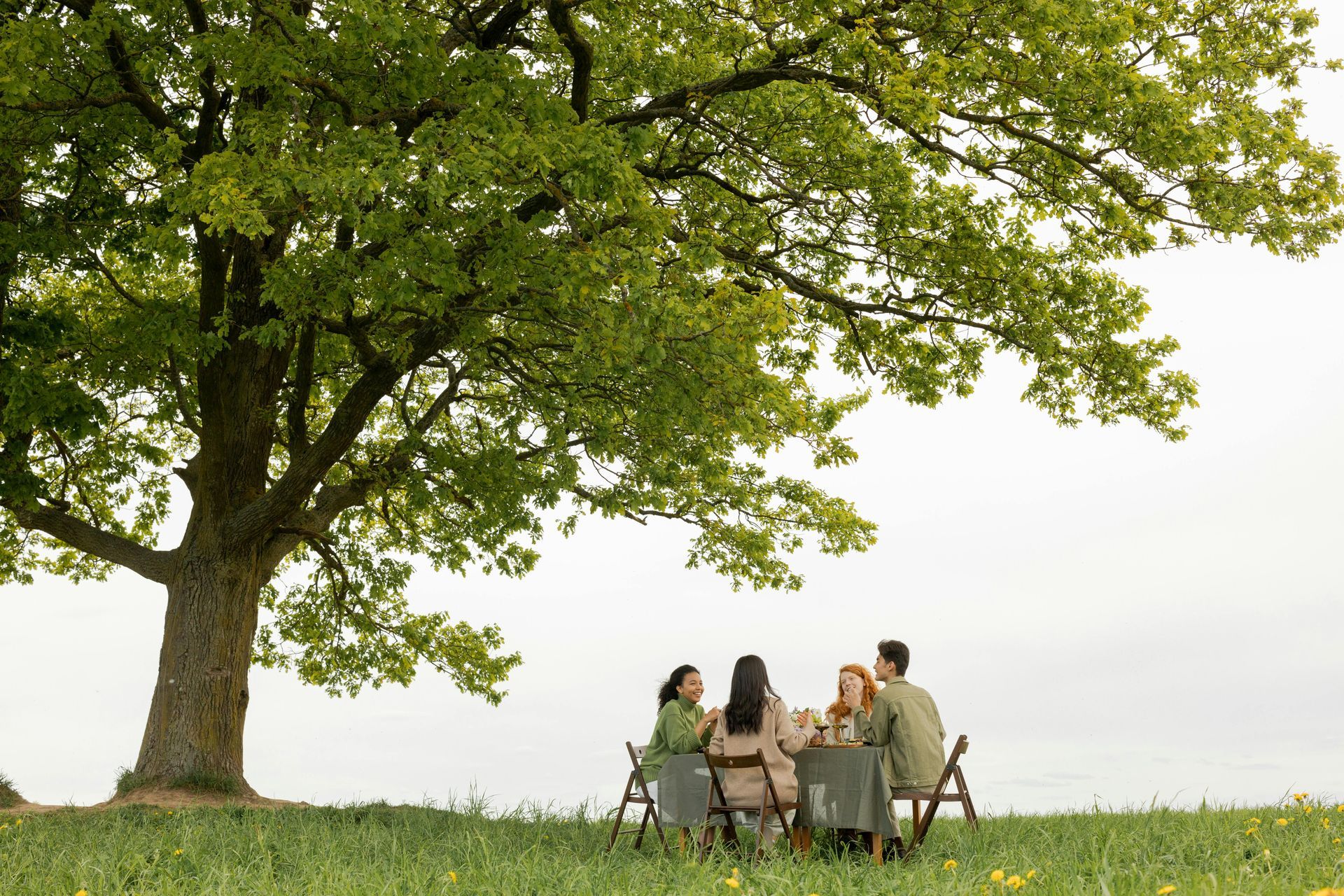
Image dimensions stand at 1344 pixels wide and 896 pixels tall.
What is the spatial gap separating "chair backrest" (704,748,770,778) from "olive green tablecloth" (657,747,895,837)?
0.45m

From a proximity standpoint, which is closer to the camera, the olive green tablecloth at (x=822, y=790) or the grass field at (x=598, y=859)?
the grass field at (x=598, y=859)

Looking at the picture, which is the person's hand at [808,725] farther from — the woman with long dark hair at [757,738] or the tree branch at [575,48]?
the tree branch at [575,48]

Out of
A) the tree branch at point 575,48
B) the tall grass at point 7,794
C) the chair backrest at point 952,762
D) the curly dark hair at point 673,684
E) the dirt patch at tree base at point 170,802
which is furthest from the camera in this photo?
the tall grass at point 7,794

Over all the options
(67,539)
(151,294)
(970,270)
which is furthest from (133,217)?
→ (970,270)

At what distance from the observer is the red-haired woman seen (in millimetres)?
8258

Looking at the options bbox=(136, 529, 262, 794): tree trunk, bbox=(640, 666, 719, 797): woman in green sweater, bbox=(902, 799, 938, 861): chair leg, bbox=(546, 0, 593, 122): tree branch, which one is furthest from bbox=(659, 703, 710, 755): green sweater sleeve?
bbox=(136, 529, 262, 794): tree trunk

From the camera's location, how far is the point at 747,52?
1231 cm

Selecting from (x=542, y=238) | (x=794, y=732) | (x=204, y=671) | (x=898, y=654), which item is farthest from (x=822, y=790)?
(x=204, y=671)

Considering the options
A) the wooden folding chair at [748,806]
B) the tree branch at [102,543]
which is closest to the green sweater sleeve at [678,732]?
the wooden folding chair at [748,806]

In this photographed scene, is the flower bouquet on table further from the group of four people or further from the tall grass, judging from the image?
the tall grass

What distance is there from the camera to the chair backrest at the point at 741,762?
7.18 m

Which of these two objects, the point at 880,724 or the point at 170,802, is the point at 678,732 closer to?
the point at 880,724

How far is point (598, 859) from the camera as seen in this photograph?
22.0 ft

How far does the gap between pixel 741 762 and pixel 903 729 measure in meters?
1.15
